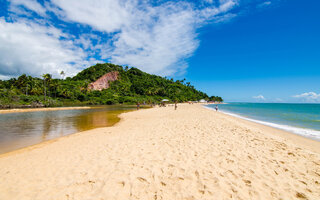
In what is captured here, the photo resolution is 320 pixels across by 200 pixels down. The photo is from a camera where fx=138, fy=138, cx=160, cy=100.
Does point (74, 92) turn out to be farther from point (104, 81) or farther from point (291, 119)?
point (291, 119)

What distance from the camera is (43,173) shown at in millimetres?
4410

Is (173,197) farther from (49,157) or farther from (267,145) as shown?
(267,145)

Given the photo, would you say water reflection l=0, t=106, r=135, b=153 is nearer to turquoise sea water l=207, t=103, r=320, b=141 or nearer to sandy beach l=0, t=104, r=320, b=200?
sandy beach l=0, t=104, r=320, b=200

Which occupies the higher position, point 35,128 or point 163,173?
point 163,173

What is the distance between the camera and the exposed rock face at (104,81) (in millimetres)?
93325

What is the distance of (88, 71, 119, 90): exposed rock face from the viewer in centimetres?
9332

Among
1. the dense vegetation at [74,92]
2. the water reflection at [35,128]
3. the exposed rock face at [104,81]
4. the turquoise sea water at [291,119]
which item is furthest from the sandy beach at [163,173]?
the exposed rock face at [104,81]

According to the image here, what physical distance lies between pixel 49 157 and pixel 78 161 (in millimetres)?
1641

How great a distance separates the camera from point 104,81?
99688mm

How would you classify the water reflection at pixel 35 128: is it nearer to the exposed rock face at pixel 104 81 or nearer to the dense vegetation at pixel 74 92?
the dense vegetation at pixel 74 92

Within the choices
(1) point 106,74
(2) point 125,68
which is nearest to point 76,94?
(1) point 106,74

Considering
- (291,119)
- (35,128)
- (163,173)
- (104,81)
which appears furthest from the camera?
(104,81)

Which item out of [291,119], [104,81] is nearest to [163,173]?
[291,119]

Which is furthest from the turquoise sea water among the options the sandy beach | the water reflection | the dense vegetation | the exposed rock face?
the exposed rock face
